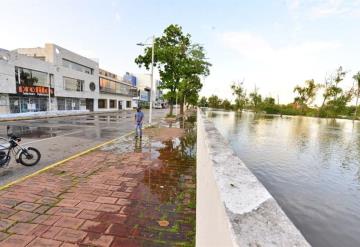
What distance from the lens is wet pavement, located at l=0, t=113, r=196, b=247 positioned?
3131mm

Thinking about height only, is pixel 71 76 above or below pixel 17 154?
above

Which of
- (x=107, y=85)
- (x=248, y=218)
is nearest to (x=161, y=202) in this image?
(x=248, y=218)

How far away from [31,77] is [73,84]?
28.0 feet

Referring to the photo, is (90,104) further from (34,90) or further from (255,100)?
(255,100)

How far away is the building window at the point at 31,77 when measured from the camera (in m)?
24.8

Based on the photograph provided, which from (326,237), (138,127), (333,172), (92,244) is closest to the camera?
(92,244)

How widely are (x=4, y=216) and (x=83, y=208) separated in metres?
1.18

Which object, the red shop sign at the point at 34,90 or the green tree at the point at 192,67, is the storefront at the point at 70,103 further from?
the green tree at the point at 192,67

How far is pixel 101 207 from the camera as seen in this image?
13.1 feet

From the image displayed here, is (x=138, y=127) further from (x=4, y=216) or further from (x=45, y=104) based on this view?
(x=45, y=104)

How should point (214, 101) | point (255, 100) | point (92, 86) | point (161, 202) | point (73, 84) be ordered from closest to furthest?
1. point (161, 202)
2. point (73, 84)
3. point (92, 86)
4. point (255, 100)
5. point (214, 101)

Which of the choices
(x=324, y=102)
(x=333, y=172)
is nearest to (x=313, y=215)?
(x=333, y=172)

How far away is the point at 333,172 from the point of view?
9.58 meters

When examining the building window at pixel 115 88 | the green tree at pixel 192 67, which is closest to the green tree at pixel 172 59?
the green tree at pixel 192 67
